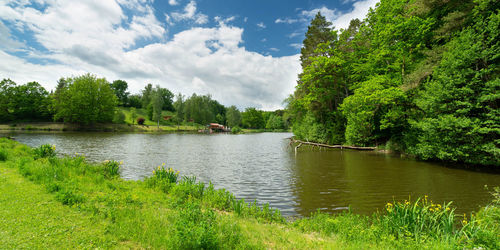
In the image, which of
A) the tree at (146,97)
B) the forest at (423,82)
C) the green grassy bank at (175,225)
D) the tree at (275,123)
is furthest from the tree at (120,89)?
the green grassy bank at (175,225)

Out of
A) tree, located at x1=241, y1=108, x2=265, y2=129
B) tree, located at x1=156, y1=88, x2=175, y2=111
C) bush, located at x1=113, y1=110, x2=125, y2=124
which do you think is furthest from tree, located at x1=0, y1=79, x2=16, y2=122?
tree, located at x1=241, y1=108, x2=265, y2=129

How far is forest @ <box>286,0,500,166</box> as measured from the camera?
46.5 ft

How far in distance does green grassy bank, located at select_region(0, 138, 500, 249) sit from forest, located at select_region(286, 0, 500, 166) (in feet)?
37.0

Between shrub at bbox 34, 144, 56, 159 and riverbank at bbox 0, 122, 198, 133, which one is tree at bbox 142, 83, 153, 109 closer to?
riverbank at bbox 0, 122, 198, 133

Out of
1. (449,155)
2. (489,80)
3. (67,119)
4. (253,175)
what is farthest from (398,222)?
(67,119)

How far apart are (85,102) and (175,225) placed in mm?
79645

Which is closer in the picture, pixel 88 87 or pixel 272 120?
pixel 88 87

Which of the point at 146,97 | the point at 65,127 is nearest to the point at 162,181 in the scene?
the point at 65,127

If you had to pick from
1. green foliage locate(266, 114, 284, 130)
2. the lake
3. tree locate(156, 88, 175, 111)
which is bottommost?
the lake

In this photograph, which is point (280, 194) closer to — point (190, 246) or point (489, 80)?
point (190, 246)

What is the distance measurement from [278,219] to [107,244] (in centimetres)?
508

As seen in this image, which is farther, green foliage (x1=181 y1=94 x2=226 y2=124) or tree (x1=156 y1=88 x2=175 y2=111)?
tree (x1=156 y1=88 x2=175 y2=111)

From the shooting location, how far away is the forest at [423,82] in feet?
46.5

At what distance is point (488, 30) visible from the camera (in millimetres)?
13898
